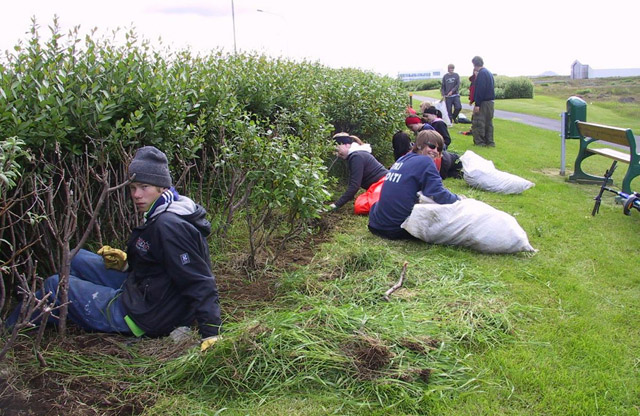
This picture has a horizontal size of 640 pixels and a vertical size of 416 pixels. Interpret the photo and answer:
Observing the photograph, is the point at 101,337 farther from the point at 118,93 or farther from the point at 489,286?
the point at 489,286

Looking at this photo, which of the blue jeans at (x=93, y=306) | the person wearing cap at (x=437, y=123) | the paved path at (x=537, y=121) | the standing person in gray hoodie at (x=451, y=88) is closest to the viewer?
the blue jeans at (x=93, y=306)

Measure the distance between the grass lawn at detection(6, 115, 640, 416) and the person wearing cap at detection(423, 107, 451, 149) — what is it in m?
4.65

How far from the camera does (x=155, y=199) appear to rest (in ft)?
10.8

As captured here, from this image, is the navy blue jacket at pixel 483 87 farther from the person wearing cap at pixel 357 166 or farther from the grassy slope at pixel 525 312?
the grassy slope at pixel 525 312

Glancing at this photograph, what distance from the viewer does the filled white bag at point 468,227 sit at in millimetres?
5121

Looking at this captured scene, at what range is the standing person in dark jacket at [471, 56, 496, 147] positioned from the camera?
12.0 m

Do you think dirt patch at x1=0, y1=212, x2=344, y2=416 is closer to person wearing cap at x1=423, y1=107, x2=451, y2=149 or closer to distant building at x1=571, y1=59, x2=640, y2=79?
person wearing cap at x1=423, y1=107, x2=451, y2=149

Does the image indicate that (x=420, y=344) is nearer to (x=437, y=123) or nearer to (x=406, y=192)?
(x=406, y=192)

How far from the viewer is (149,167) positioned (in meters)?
3.22

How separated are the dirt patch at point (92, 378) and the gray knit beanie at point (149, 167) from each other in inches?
38.5

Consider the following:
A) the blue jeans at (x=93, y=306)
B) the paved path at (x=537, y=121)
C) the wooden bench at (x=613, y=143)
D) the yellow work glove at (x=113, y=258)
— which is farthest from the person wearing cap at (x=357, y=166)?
the paved path at (x=537, y=121)

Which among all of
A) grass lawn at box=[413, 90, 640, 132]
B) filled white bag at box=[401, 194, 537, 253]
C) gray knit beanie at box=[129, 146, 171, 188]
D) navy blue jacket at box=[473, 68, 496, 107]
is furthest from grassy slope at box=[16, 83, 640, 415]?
grass lawn at box=[413, 90, 640, 132]

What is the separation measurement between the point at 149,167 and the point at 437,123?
22.5ft

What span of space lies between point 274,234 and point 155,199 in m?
2.44
